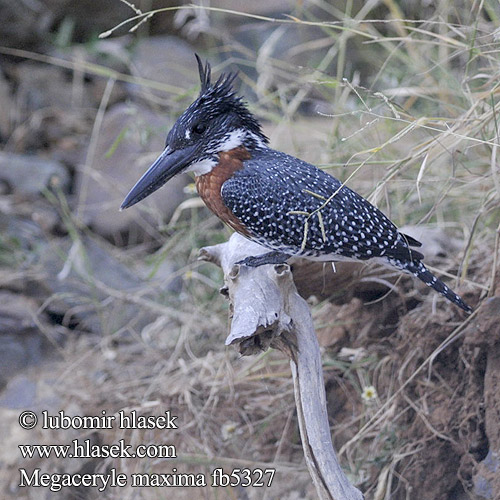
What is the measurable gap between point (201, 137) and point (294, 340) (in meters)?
0.98

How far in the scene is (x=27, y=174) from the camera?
5.96 metres

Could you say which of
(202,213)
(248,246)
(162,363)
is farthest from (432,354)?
(202,213)

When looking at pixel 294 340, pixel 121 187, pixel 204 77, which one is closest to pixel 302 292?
pixel 294 340

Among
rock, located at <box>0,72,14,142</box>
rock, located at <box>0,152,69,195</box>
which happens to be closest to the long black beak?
rock, located at <box>0,152,69,195</box>

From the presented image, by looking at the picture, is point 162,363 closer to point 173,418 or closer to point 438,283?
point 173,418

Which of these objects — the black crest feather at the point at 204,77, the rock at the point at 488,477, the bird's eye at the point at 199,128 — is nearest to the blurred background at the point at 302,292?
the rock at the point at 488,477

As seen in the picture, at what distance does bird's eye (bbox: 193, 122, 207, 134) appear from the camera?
302cm

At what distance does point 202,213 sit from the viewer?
529 cm

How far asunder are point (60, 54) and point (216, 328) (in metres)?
3.81

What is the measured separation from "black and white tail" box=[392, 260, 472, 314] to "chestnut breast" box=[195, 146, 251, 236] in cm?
67

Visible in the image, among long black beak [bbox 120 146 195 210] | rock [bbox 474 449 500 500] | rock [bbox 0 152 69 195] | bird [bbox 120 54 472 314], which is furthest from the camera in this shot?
rock [bbox 0 152 69 195]

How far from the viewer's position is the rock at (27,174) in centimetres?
591

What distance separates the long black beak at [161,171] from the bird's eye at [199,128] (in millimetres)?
70

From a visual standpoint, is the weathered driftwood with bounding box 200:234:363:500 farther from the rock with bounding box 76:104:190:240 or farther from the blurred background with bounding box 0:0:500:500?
the rock with bounding box 76:104:190:240
